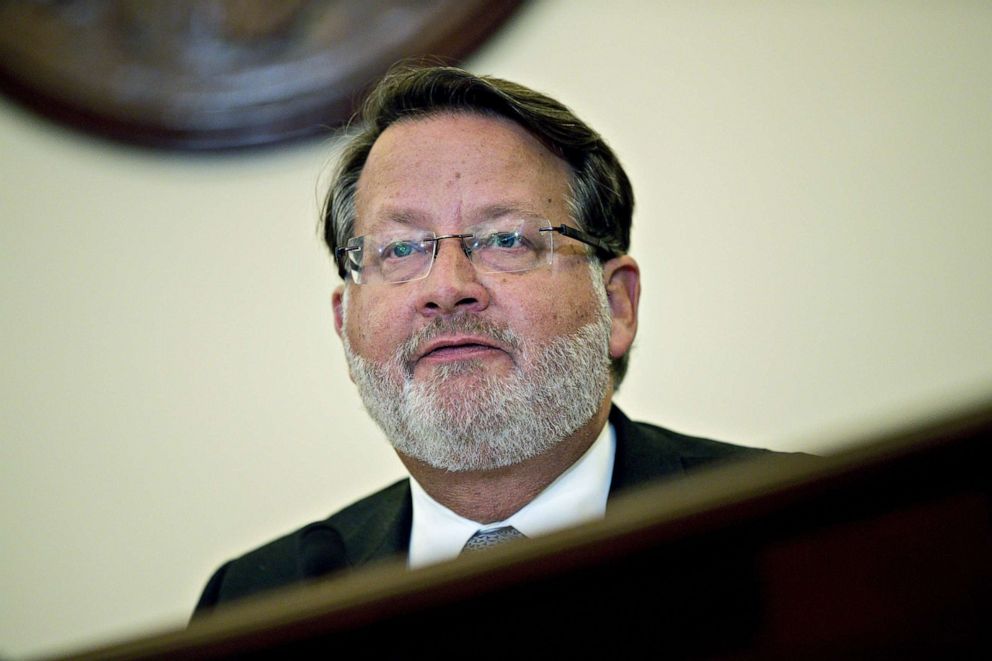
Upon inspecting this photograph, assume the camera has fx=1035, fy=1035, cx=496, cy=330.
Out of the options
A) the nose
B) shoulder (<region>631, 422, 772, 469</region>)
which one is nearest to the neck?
shoulder (<region>631, 422, 772, 469</region>)

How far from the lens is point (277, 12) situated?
2131mm

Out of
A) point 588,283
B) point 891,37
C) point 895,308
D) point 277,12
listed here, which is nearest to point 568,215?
point 588,283

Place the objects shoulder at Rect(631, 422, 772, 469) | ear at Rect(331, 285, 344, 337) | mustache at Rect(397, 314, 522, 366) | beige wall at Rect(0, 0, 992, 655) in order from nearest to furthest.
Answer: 1. mustache at Rect(397, 314, 522, 366)
2. shoulder at Rect(631, 422, 772, 469)
3. ear at Rect(331, 285, 344, 337)
4. beige wall at Rect(0, 0, 992, 655)

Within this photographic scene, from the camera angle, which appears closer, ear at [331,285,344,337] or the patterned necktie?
the patterned necktie

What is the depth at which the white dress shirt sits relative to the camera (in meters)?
1.42

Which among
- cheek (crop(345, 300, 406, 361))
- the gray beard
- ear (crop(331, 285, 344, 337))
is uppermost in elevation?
ear (crop(331, 285, 344, 337))

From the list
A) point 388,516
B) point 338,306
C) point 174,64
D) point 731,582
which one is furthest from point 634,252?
point 731,582

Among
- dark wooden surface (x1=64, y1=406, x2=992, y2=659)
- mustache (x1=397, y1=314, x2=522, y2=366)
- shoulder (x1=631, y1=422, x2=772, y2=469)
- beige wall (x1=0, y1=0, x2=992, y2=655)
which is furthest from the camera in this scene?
beige wall (x1=0, y1=0, x2=992, y2=655)

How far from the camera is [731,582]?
1.80 ft

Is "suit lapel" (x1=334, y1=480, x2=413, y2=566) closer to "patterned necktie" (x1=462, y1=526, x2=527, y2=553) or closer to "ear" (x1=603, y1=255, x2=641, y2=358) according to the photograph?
"patterned necktie" (x1=462, y1=526, x2=527, y2=553)

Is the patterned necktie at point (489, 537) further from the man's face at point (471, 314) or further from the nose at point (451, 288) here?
the nose at point (451, 288)

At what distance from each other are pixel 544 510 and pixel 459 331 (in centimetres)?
28

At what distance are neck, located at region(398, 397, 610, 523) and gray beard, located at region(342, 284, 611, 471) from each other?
0.08 feet

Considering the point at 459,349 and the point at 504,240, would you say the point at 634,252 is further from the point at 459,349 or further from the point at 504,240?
the point at 459,349
